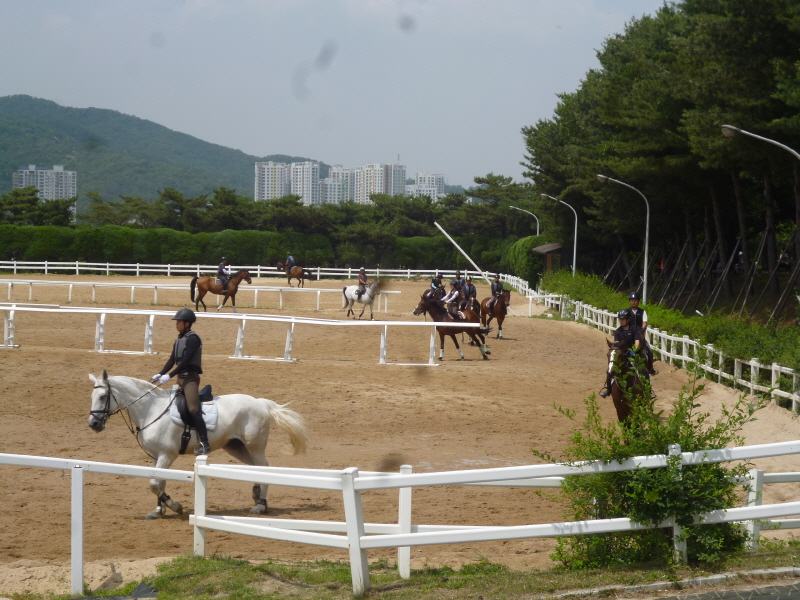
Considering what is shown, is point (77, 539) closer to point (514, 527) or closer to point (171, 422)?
point (171, 422)

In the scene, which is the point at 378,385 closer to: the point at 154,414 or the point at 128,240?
Result: the point at 154,414

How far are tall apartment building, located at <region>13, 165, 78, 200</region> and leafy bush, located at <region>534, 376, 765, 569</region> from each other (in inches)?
5484

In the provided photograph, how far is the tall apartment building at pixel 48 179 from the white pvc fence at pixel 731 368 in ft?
410

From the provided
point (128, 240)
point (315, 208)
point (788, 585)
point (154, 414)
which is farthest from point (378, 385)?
point (315, 208)

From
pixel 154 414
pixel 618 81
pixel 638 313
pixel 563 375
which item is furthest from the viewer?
pixel 618 81

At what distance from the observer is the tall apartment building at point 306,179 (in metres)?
114

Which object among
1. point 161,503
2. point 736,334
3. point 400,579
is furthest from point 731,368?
point 400,579

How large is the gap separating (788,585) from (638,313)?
8040mm

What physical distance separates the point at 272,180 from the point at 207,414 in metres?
127

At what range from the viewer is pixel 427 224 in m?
71.1

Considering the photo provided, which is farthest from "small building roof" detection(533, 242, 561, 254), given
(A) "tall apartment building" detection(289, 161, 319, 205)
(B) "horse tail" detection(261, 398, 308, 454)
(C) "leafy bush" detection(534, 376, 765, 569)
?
(A) "tall apartment building" detection(289, 161, 319, 205)

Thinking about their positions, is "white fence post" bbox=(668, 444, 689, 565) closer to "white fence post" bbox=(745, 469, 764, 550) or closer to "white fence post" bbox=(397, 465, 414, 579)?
"white fence post" bbox=(745, 469, 764, 550)

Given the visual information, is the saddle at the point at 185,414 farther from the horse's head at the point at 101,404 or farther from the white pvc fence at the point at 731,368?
the white pvc fence at the point at 731,368

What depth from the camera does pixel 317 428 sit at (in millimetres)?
12906
